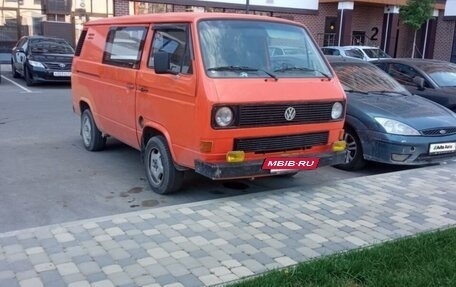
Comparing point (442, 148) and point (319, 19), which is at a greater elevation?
point (319, 19)

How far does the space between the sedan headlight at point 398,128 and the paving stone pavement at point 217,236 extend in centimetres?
97

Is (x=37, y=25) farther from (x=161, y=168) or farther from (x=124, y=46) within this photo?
(x=161, y=168)

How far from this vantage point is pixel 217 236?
448 cm

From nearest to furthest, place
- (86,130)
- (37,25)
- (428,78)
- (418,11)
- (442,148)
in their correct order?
(442,148) → (86,130) → (428,78) → (37,25) → (418,11)

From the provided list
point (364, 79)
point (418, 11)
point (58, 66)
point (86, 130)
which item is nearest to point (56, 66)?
point (58, 66)

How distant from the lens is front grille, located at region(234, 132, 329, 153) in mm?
5254

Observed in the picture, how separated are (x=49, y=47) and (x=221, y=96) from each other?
45.9 feet

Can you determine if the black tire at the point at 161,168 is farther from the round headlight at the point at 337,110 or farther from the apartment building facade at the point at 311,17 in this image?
the apartment building facade at the point at 311,17

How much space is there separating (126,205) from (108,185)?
0.80 m

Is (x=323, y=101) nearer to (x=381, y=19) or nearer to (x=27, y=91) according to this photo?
(x=27, y=91)

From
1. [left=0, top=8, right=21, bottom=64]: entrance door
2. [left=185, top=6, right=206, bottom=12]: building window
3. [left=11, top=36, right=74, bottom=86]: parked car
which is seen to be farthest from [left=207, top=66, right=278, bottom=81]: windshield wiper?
[left=0, top=8, right=21, bottom=64]: entrance door

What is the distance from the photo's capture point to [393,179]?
21.0 feet

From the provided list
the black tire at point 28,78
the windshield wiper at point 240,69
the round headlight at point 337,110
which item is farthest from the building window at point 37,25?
the round headlight at point 337,110

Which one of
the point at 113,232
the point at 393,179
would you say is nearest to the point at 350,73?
the point at 393,179
